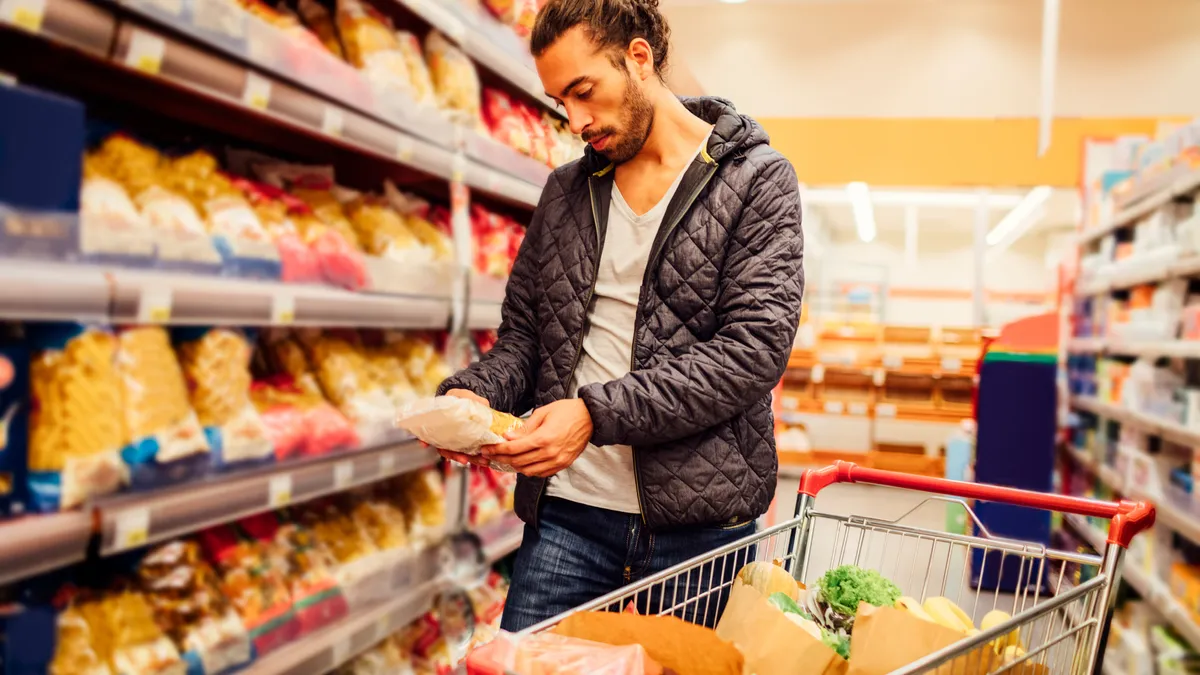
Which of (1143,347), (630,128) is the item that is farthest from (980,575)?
(1143,347)

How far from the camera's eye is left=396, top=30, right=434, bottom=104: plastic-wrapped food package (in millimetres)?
2564

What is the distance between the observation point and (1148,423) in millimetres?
4059

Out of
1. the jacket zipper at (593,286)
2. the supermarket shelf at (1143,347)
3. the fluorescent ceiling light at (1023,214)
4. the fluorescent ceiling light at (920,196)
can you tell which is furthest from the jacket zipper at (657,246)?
the fluorescent ceiling light at (920,196)

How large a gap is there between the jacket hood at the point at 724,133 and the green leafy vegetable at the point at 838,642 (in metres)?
0.79

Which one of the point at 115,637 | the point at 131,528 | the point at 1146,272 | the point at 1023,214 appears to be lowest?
the point at 115,637

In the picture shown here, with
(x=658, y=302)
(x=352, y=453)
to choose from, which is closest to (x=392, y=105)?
(x=352, y=453)

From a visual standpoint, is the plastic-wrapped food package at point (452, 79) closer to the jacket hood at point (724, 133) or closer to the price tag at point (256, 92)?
the price tag at point (256, 92)

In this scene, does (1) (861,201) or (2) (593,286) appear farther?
(1) (861,201)

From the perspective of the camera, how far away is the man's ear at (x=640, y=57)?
1558 millimetres

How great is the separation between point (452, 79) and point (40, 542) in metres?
1.75

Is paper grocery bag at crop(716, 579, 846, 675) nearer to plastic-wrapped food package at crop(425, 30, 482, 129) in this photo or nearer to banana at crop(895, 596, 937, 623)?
banana at crop(895, 596, 937, 623)

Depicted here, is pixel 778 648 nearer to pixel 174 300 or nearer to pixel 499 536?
pixel 174 300

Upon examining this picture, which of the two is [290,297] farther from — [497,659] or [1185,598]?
[1185,598]

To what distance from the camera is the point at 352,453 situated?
89.4 inches
